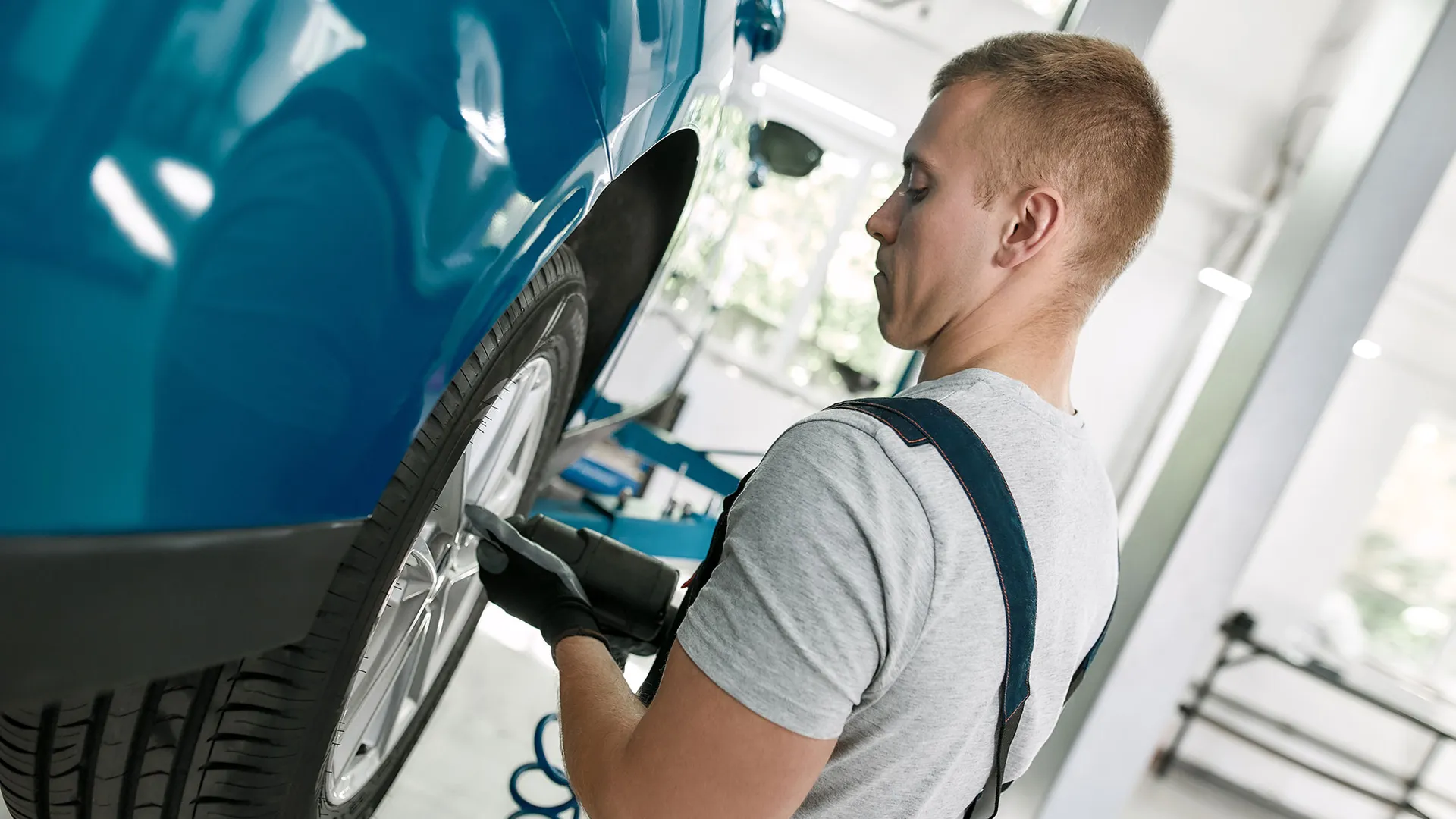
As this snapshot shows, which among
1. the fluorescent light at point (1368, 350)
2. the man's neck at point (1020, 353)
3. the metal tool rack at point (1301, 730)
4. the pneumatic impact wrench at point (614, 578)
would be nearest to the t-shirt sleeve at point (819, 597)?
the man's neck at point (1020, 353)

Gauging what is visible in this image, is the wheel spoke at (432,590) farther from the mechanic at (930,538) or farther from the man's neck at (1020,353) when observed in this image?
the man's neck at (1020,353)

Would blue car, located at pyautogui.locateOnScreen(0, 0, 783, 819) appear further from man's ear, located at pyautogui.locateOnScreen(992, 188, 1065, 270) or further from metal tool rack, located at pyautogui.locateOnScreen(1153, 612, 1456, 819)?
metal tool rack, located at pyautogui.locateOnScreen(1153, 612, 1456, 819)

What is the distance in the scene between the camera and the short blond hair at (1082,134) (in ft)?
3.10

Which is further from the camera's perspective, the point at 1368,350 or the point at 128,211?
the point at 1368,350

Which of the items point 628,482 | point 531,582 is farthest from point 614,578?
point 628,482

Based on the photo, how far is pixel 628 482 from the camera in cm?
359

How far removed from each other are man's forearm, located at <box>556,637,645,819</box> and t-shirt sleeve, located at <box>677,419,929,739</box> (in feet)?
0.46

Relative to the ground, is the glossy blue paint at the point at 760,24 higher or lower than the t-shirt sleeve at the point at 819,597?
higher

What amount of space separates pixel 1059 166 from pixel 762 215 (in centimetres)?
794

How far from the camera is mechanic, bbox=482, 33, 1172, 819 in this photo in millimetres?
750

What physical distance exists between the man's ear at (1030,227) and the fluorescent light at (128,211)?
71 cm

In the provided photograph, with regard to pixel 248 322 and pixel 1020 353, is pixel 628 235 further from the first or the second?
pixel 248 322

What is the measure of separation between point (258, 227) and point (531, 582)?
64cm

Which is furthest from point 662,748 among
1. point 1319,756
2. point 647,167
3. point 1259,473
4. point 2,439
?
point 1319,756
